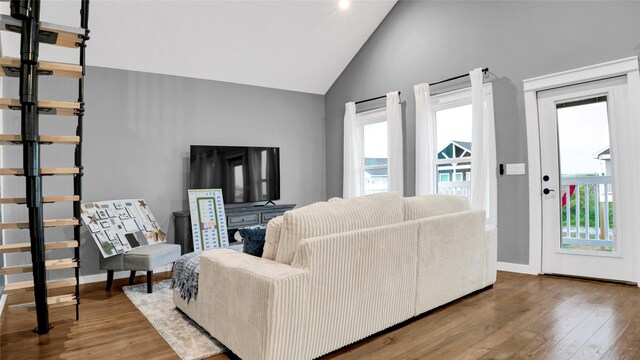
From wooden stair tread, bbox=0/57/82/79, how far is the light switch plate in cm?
405

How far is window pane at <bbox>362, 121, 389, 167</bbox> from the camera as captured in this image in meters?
5.54

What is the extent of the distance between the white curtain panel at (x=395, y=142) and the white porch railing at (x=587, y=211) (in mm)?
1897

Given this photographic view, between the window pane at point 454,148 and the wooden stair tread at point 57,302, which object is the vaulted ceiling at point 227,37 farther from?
the wooden stair tread at point 57,302

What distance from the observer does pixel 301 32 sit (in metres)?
4.94

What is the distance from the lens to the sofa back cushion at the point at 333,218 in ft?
6.45

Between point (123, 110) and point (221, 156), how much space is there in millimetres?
1273

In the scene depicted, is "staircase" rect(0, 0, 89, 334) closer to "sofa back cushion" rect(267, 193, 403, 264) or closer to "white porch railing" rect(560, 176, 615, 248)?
"sofa back cushion" rect(267, 193, 403, 264)

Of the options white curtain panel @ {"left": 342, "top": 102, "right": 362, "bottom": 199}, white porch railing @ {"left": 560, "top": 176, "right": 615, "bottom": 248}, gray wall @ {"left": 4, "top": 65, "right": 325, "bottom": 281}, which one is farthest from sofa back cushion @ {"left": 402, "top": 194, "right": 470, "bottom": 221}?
gray wall @ {"left": 4, "top": 65, "right": 325, "bottom": 281}

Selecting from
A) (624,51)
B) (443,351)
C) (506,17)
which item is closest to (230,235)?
(443,351)

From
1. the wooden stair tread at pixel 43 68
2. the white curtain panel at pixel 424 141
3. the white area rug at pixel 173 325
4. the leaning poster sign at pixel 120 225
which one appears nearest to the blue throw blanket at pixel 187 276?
the white area rug at pixel 173 325

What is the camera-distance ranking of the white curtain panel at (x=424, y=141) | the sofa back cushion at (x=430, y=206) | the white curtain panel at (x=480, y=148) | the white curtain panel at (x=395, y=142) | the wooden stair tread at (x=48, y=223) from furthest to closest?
1. the white curtain panel at (x=395, y=142)
2. the white curtain panel at (x=424, y=141)
3. the white curtain panel at (x=480, y=148)
4. the sofa back cushion at (x=430, y=206)
5. the wooden stair tread at (x=48, y=223)

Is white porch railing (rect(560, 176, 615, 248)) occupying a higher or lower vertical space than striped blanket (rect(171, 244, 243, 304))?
higher

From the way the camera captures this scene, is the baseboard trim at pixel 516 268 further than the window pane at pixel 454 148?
No

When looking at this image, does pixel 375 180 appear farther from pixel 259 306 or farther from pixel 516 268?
pixel 259 306
